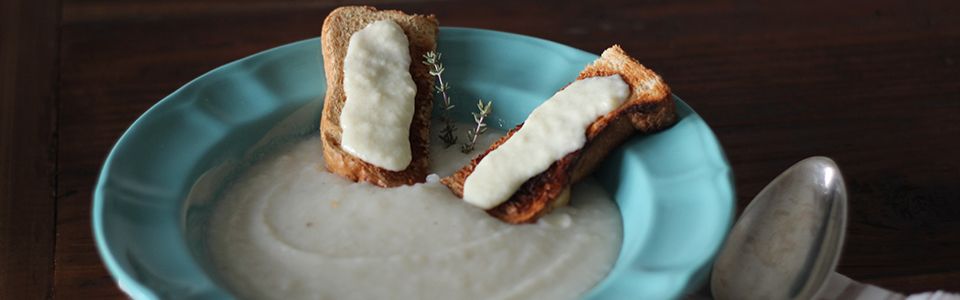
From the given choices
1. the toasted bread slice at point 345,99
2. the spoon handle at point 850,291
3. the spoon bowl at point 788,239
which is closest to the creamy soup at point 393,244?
the toasted bread slice at point 345,99

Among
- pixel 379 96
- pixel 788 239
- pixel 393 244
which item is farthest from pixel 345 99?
pixel 788 239

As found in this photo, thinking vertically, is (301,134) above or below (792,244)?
below

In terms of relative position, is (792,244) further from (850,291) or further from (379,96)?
(379,96)

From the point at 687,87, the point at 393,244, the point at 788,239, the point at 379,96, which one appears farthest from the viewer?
the point at 687,87

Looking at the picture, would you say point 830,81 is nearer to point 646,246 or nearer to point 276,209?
point 646,246

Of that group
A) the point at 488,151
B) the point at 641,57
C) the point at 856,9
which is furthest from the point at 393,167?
the point at 856,9

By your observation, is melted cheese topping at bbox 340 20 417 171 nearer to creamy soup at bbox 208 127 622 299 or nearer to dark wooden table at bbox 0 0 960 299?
creamy soup at bbox 208 127 622 299
